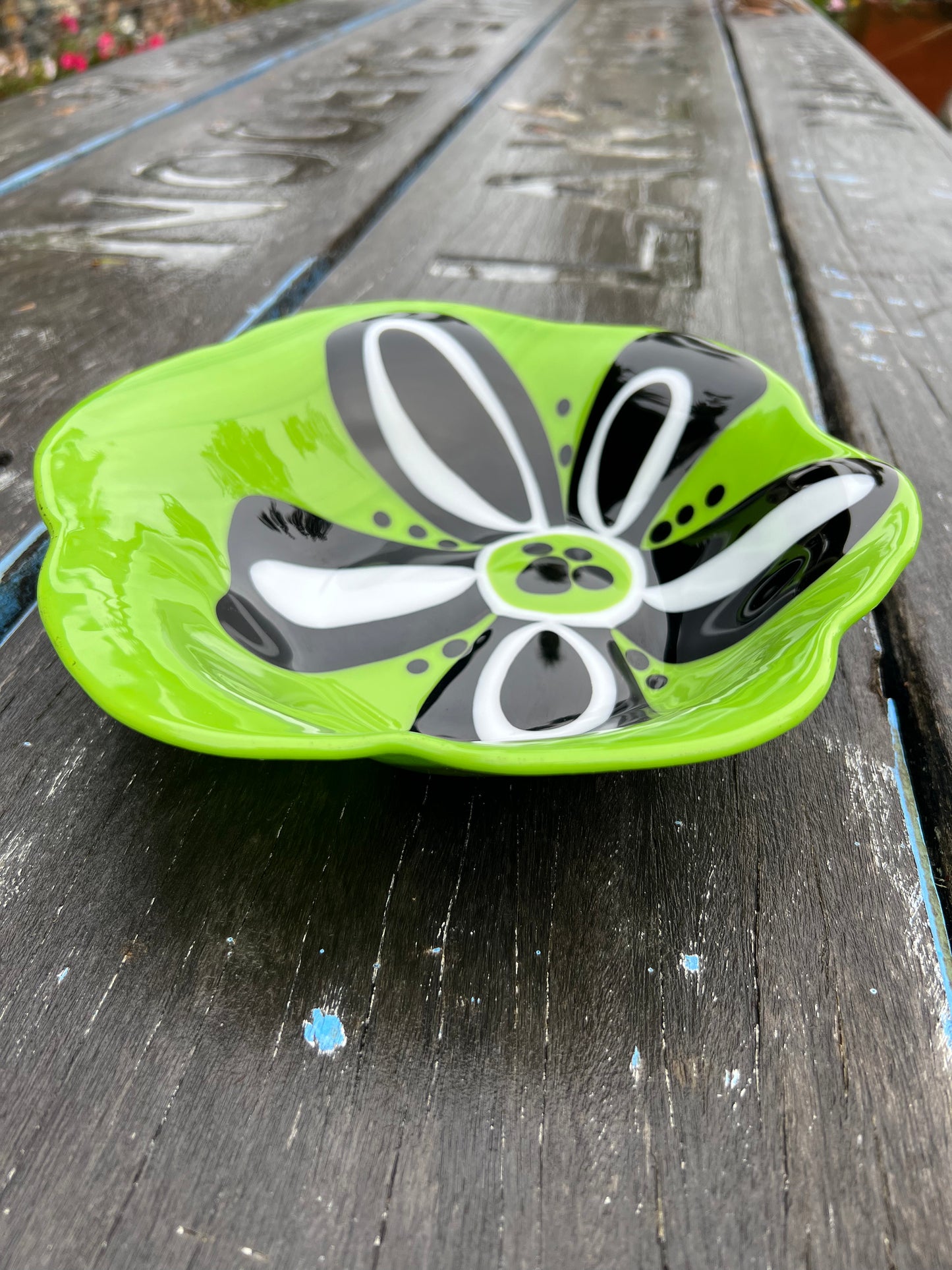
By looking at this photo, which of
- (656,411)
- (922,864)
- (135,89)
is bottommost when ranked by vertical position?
(922,864)

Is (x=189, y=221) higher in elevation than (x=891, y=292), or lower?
higher

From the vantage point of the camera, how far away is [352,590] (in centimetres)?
53

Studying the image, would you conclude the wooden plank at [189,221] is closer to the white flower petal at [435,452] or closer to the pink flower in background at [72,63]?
the white flower petal at [435,452]

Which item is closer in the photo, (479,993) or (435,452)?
(479,993)

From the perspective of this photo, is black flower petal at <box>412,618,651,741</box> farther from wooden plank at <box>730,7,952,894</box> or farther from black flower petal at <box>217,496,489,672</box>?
wooden plank at <box>730,7,952,894</box>

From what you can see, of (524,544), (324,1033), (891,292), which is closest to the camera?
(324,1033)

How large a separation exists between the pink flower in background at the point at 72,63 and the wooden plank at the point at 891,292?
2.10 m

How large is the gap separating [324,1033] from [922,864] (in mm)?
253

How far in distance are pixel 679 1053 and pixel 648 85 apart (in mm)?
1889

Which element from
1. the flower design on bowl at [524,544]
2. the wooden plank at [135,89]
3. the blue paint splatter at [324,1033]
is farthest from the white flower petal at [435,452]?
the wooden plank at [135,89]

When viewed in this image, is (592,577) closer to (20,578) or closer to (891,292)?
(20,578)

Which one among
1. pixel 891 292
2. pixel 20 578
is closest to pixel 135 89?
pixel 891 292

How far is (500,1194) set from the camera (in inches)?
10.7

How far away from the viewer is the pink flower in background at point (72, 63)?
275cm
